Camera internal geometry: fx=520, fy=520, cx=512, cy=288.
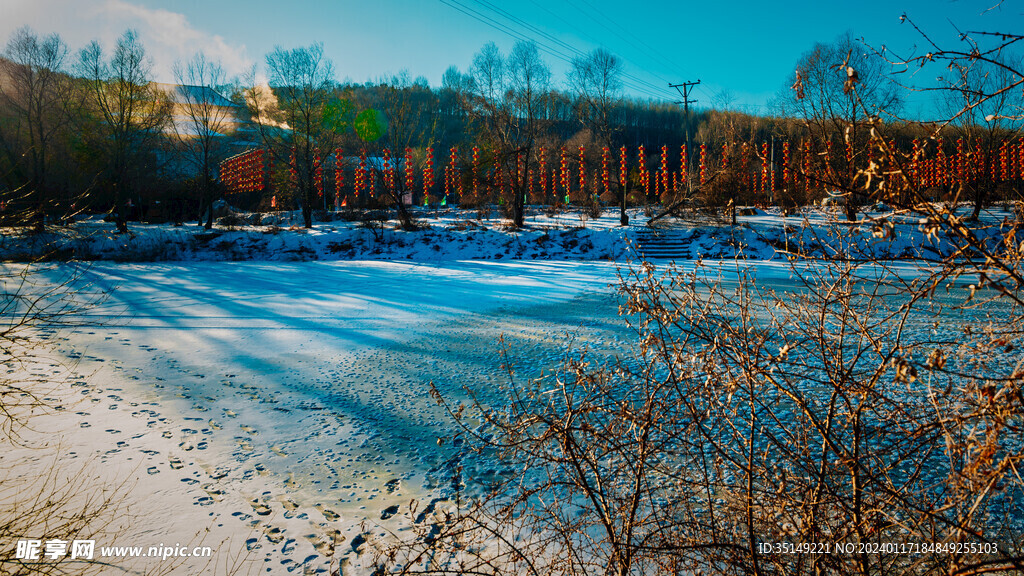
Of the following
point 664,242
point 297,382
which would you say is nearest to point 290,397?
point 297,382

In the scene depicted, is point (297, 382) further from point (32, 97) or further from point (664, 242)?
point (32, 97)

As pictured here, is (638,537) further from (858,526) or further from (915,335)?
(915,335)

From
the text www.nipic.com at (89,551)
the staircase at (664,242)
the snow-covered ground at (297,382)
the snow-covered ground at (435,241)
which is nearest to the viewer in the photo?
the text www.nipic.com at (89,551)

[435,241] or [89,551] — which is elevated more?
[435,241]

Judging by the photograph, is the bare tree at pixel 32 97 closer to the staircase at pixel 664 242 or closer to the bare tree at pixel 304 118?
the bare tree at pixel 304 118

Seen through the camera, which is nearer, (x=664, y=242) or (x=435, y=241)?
(x=664, y=242)

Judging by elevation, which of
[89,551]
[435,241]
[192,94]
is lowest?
[89,551]

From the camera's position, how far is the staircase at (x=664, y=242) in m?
16.8

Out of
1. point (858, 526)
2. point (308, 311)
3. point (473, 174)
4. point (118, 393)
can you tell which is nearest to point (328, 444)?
point (118, 393)

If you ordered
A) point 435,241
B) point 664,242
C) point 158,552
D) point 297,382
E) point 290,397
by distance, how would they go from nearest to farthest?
1. point 158,552
2. point 290,397
3. point 297,382
4. point 664,242
5. point 435,241

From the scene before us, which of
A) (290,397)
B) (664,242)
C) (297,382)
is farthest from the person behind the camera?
(664,242)

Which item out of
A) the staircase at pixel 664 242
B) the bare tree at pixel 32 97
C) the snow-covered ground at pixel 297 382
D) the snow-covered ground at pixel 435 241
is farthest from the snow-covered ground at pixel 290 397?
the bare tree at pixel 32 97

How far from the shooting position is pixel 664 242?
17.5 meters

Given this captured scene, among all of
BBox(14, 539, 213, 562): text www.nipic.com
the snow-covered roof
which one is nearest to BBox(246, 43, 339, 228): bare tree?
A: the snow-covered roof
